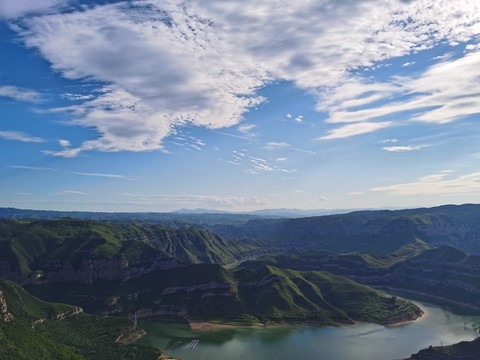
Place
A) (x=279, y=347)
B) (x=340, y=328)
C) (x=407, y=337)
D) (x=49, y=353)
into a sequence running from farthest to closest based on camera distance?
(x=340, y=328)
(x=407, y=337)
(x=279, y=347)
(x=49, y=353)

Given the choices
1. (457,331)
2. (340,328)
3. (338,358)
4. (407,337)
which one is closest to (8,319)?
(338,358)

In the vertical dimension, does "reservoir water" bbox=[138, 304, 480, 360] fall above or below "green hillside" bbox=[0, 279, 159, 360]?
below

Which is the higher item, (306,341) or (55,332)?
(55,332)

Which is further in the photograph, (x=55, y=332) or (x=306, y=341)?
(x=306, y=341)

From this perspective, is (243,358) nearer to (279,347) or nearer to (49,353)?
(279,347)

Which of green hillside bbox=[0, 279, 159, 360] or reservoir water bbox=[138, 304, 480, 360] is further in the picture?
reservoir water bbox=[138, 304, 480, 360]
